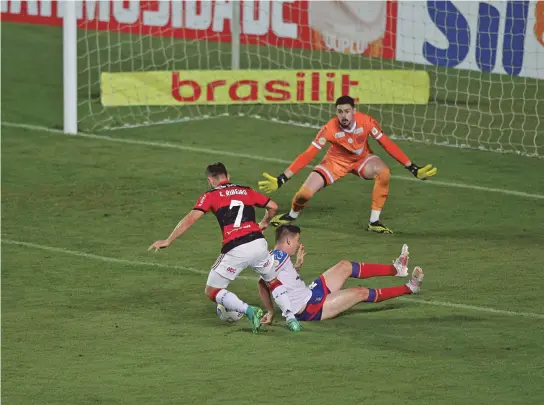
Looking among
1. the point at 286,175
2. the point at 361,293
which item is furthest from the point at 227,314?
the point at 286,175

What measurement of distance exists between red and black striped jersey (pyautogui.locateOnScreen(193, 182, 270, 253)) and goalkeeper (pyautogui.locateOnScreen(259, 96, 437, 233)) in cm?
304

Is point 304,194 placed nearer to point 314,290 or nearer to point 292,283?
point 314,290

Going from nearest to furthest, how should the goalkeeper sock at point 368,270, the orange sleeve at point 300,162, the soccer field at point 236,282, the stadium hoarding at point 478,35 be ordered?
the soccer field at point 236,282 → the goalkeeper sock at point 368,270 → the orange sleeve at point 300,162 → the stadium hoarding at point 478,35

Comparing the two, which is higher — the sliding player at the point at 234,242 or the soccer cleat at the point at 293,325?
the sliding player at the point at 234,242

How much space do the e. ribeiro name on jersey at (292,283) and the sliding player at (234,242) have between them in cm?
4

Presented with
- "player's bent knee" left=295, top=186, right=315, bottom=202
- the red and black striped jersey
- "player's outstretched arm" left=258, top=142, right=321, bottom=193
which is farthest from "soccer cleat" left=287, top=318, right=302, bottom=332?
"player's bent knee" left=295, top=186, right=315, bottom=202

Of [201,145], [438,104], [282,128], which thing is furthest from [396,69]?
[201,145]

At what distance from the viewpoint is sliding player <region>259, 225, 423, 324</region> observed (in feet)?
36.5

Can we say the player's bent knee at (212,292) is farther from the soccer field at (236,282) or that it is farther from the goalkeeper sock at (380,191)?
the goalkeeper sock at (380,191)

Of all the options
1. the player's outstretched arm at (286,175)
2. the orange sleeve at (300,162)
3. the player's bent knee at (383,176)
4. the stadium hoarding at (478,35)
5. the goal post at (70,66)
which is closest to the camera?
the player's outstretched arm at (286,175)

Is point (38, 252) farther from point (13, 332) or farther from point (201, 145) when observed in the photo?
point (201, 145)

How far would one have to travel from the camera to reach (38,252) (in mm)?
13977

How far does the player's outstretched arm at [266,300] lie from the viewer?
1116 centimetres

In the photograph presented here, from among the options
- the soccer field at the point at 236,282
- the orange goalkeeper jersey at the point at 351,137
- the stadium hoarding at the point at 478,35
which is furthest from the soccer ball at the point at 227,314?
the stadium hoarding at the point at 478,35
